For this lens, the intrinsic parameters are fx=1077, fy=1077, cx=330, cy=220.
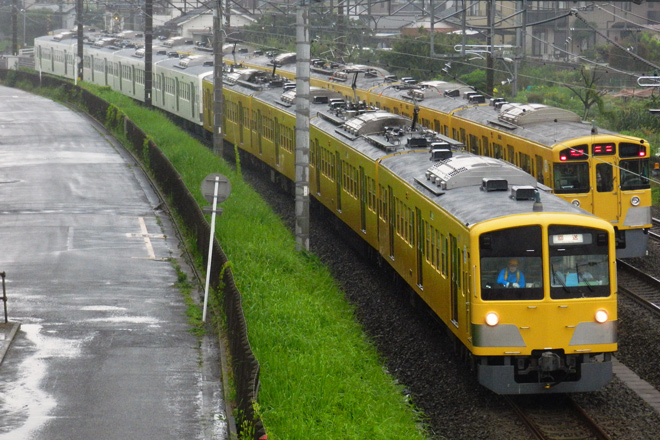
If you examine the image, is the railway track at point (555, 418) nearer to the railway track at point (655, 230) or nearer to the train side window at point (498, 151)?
the train side window at point (498, 151)

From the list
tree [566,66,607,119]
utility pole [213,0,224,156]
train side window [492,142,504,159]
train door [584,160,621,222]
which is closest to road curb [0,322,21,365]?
train door [584,160,621,222]

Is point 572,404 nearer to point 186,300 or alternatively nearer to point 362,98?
point 186,300

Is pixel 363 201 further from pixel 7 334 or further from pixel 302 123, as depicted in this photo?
pixel 7 334

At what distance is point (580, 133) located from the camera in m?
19.5

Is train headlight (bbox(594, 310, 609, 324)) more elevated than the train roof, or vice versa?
the train roof

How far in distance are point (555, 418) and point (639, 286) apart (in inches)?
281

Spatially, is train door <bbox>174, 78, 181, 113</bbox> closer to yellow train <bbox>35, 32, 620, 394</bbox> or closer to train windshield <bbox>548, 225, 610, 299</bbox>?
yellow train <bbox>35, 32, 620, 394</bbox>

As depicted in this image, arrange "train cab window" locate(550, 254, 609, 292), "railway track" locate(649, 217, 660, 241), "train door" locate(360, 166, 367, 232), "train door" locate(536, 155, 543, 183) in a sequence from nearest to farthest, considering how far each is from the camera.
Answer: "train cab window" locate(550, 254, 609, 292) < "train door" locate(536, 155, 543, 183) < "train door" locate(360, 166, 367, 232) < "railway track" locate(649, 217, 660, 241)

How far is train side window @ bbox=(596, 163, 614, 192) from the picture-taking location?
19484mm

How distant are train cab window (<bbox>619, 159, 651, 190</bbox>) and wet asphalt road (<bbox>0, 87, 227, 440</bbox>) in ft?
27.6

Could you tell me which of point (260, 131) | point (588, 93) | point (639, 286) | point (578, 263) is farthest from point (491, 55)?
point (578, 263)

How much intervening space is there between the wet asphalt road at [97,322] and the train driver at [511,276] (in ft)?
11.7

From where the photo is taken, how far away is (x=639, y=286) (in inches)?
759

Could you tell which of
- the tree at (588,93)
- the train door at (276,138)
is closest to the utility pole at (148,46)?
the train door at (276,138)
